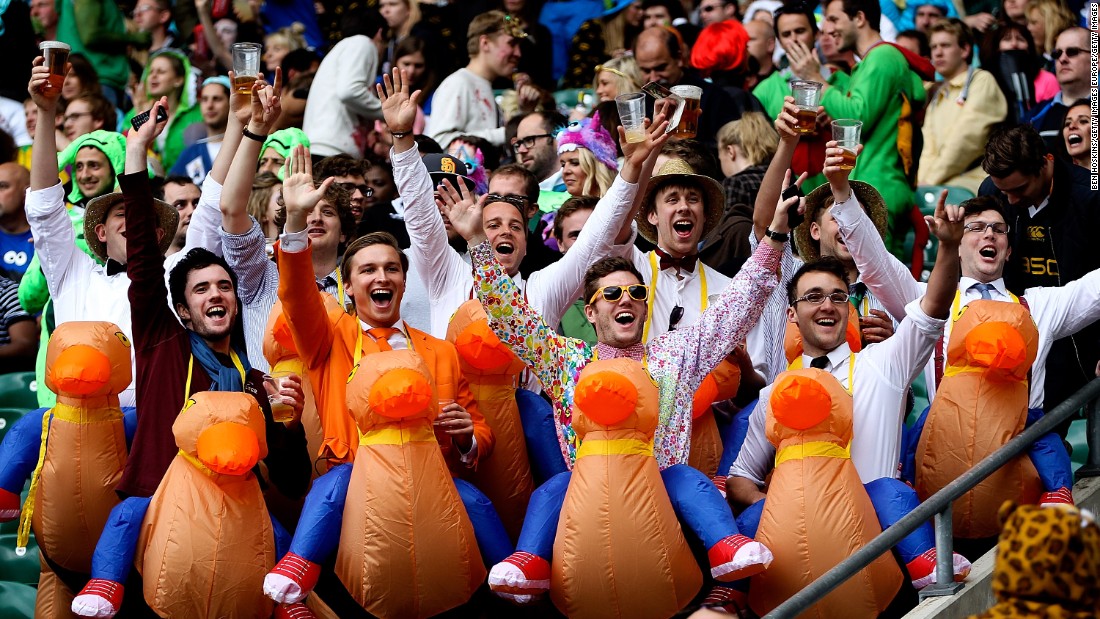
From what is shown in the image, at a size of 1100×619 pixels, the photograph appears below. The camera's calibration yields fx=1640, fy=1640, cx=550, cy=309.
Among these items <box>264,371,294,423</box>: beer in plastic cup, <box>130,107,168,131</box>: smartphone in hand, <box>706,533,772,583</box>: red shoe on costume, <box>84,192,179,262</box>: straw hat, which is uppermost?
<box>130,107,168,131</box>: smartphone in hand

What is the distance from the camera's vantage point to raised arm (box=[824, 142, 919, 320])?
589cm

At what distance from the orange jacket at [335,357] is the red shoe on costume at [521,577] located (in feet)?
2.03

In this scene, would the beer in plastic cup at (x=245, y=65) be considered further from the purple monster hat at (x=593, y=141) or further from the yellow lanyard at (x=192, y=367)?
the purple monster hat at (x=593, y=141)

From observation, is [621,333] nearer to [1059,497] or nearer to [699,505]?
[699,505]

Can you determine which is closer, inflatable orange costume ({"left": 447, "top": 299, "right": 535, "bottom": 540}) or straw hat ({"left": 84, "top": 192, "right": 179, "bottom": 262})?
inflatable orange costume ({"left": 447, "top": 299, "right": 535, "bottom": 540})

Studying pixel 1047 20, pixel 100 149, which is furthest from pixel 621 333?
pixel 1047 20

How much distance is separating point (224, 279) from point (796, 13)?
480cm

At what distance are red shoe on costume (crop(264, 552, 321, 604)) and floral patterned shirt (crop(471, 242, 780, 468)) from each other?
1014 millimetres

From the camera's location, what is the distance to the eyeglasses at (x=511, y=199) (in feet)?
22.9

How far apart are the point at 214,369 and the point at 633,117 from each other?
1.81 meters

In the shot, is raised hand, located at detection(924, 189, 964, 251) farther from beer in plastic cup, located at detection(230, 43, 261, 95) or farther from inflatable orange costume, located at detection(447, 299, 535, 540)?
beer in plastic cup, located at detection(230, 43, 261, 95)

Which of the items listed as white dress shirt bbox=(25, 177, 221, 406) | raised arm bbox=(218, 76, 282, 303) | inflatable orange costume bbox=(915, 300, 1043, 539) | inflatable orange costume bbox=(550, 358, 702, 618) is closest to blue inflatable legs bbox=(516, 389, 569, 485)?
inflatable orange costume bbox=(550, 358, 702, 618)

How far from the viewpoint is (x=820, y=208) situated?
691 cm

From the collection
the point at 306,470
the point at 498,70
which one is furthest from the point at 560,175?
the point at 306,470
